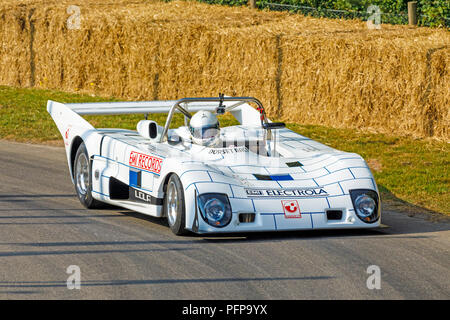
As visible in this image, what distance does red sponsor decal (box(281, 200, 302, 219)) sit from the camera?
9.16 m

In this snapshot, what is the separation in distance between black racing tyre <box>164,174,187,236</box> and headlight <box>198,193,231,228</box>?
0.26 meters

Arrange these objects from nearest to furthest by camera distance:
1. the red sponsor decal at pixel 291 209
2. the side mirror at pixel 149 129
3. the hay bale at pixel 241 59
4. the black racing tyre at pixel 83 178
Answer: the red sponsor decal at pixel 291 209 < the side mirror at pixel 149 129 < the black racing tyre at pixel 83 178 < the hay bale at pixel 241 59

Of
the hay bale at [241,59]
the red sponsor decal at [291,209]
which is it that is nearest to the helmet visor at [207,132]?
the red sponsor decal at [291,209]

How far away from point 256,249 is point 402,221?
2.71 meters

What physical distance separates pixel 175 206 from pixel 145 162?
34.6 inches

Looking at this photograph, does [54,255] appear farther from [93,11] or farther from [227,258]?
[93,11]

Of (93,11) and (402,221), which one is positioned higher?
(93,11)

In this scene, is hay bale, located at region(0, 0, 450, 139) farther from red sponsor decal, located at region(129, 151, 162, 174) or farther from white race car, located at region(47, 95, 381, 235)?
red sponsor decal, located at region(129, 151, 162, 174)

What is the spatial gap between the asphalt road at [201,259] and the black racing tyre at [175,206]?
134 mm

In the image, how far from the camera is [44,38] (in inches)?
906

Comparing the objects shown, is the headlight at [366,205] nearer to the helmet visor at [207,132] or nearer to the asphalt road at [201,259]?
the asphalt road at [201,259]

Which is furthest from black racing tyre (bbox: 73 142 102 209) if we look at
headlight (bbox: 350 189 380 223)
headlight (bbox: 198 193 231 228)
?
headlight (bbox: 350 189 380 223)

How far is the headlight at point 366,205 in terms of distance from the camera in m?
9.50

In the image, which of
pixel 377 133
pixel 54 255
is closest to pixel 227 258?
pixel 54 255
